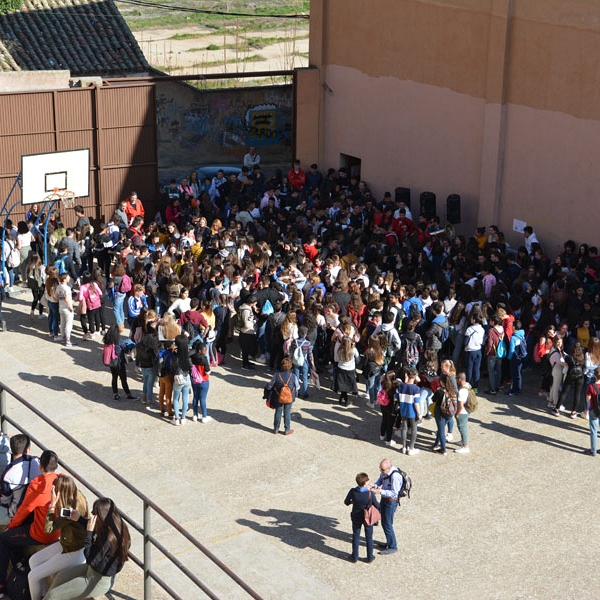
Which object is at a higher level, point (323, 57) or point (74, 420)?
point (323, 57)

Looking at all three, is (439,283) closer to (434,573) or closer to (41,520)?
(434,573)

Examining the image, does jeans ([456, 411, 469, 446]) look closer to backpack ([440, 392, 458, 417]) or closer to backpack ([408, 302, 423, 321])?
backpack ([440, 392, 458, 417])

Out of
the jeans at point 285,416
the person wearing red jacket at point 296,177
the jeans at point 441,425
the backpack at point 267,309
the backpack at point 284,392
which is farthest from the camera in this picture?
the person wearing red jacket at point 296,177

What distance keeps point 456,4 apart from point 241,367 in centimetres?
1011

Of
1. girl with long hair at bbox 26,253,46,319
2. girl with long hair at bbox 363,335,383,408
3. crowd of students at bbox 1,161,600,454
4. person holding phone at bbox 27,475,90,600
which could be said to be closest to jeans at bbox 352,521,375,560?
crowd of students at bbox 1,161,600,454

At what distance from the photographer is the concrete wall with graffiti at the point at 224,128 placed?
3000 centimetres

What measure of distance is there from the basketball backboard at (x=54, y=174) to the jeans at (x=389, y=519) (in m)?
13.4

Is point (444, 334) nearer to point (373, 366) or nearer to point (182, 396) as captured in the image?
point (373, 366)

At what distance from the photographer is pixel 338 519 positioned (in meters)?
13.8

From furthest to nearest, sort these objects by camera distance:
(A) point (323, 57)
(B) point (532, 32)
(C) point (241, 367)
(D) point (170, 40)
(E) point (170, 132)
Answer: (D) point (170, 40) → (E) point (170, 132) → (A) point (323, 57) → (B) point (532, 32) → (C) point (241, 367)

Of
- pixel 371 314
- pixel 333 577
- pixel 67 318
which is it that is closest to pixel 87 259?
pixel 67 318

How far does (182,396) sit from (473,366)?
15.8 ft

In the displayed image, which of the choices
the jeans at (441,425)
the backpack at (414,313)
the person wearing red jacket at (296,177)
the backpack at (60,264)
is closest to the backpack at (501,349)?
the backpack at (414,313)

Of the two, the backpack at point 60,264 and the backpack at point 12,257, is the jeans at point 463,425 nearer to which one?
the backpack at point 60,264
